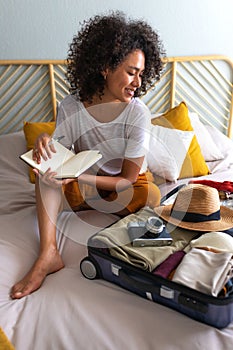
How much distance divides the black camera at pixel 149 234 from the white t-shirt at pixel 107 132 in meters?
0.33

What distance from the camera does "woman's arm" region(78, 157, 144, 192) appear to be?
55.1 inches

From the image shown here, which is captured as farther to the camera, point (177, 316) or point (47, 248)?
point (47, 248)

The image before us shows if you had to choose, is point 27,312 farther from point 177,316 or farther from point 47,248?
point 177,316

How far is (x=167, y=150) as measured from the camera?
187 centimetres

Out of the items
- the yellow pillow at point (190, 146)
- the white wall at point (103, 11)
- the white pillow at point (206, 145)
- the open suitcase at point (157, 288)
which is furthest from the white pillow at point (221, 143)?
the open suitcase at point (157, 288)

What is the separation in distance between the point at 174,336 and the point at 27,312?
41 cm

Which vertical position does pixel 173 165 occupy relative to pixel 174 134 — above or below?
below

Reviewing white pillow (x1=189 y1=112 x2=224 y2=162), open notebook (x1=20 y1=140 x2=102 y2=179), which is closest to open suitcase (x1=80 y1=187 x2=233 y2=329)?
open notebook (x1=20 y1=140 x2=102 y2=179)

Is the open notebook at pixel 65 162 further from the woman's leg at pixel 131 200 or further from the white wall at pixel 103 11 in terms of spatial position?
the white wall at pixel 103 11

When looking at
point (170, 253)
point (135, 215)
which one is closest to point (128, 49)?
point (135, 215)

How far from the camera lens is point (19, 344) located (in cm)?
95

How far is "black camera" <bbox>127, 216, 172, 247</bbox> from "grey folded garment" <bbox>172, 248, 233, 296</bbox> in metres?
0.11

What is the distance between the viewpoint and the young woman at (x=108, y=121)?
1396 mm

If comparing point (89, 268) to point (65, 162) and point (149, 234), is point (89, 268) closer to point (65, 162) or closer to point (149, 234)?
point (149, 234)
